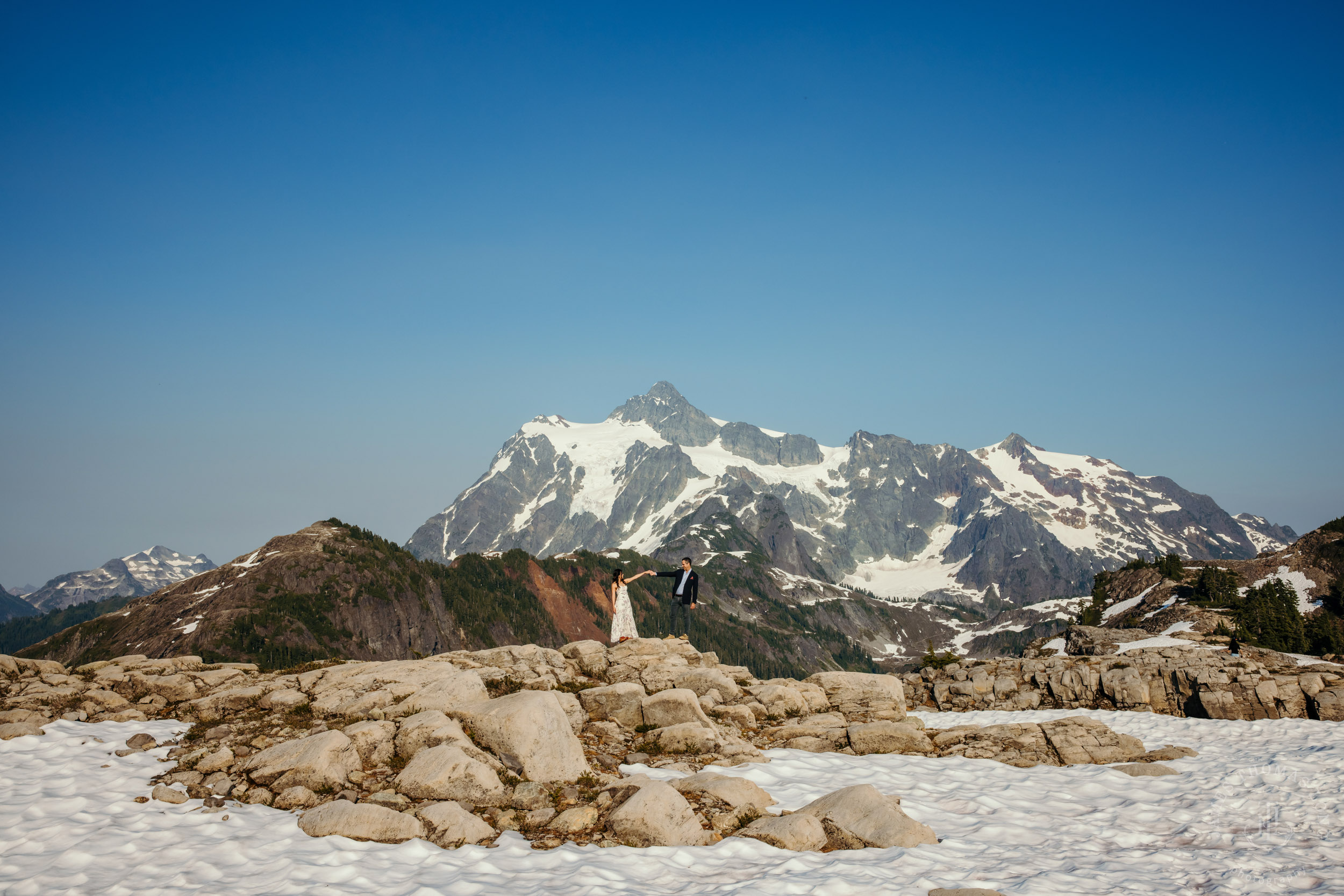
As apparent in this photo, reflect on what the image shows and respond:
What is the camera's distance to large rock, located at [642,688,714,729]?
23.7 metres

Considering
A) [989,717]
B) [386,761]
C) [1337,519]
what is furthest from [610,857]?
[1337,519]

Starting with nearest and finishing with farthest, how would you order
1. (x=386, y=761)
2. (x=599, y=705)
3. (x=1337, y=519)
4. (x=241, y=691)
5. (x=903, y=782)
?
(x=386, y=761) → (x=903, y=782) → (x=241, y=691) → (x=599, y=705) → (x=1337, y=519)

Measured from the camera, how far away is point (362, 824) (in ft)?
50.0

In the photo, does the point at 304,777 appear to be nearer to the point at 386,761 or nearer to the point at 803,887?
the point at 386,761

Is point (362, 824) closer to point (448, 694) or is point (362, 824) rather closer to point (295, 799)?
point (295, 799)

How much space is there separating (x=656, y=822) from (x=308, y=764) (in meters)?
8.26

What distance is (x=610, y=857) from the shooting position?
14984mm

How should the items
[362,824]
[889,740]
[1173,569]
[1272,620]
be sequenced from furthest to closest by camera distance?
[1173,569], [1272,620], [889,740], [362,824]

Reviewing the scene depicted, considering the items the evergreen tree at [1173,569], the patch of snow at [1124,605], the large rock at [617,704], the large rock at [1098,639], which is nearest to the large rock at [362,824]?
the large rock at [617,704]

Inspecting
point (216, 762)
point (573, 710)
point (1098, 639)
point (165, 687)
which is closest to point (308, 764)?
point (216, 762)

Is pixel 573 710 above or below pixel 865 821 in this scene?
above

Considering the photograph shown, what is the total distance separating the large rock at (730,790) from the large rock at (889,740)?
6957 mm

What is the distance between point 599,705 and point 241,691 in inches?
436

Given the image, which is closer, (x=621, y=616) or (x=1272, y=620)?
(x=621, y=616)
